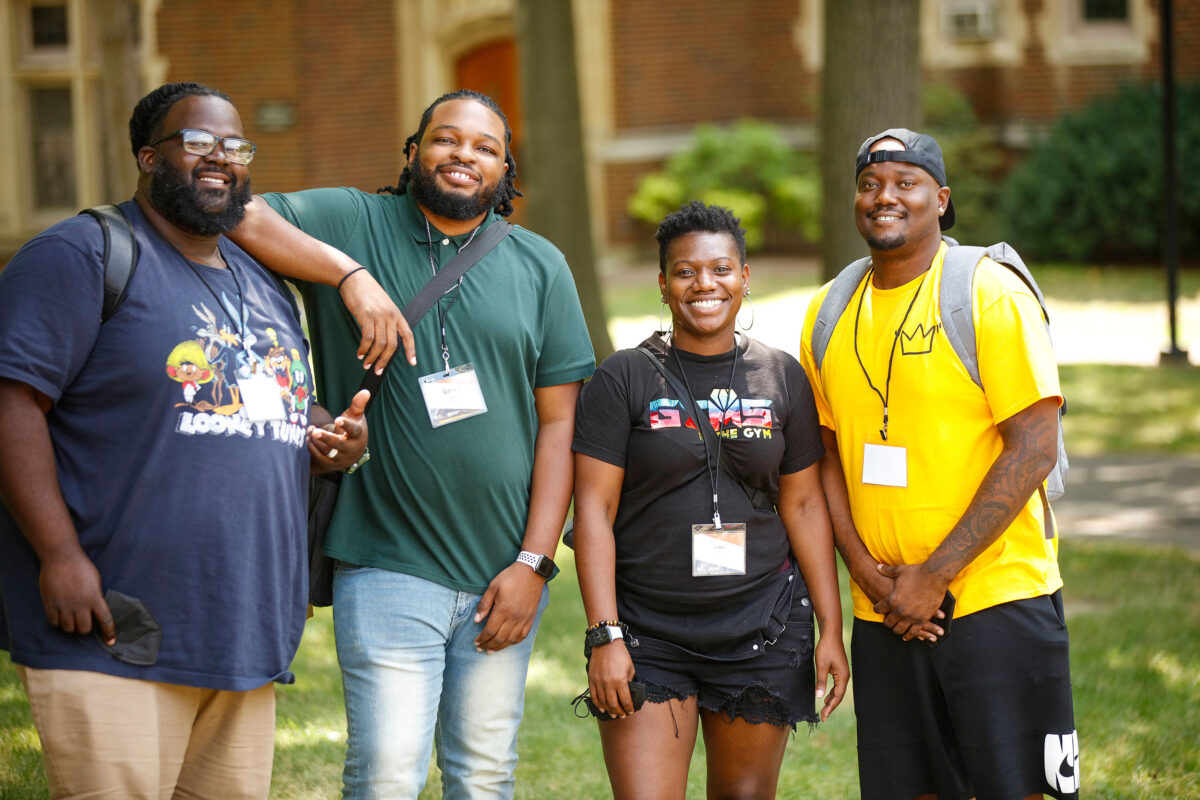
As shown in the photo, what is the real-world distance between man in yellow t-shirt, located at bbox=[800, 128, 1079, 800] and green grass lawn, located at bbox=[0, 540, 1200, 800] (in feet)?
2.13

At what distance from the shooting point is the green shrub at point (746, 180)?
17031 mm

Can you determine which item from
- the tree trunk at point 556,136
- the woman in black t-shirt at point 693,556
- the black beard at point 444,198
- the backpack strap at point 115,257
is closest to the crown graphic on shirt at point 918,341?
the woman in black t-shirt at point 693,556

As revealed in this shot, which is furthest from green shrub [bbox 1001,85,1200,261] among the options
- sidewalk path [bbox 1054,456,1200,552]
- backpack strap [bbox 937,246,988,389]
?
backpack strap [bbox 937,246,988,389]

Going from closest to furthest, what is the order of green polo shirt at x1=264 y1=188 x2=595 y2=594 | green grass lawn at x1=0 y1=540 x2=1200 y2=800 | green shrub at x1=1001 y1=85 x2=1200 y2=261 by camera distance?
green polo shirt at x1=264 y1=188 x2=595 y2=594
green grass lawn at x1=0 y1=540 x2=1200 y2=800
green shrub at x1=1001 y1=85 x2=1200 y2=261

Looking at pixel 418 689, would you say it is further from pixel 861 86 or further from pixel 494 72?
pixel 494 72

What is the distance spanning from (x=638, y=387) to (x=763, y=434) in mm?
361

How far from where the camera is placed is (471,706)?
128 inches

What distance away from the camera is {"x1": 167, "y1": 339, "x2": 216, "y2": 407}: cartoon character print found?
274cm

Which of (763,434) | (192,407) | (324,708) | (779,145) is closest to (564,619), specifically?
(324,708)

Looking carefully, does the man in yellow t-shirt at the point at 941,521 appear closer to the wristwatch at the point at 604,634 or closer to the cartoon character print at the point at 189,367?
the wristwatch at the point at 604,634

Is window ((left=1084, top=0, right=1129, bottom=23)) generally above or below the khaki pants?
above

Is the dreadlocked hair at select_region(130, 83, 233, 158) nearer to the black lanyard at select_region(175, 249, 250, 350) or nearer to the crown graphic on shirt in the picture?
the black lanyard at select_region(175, 249, 250, 350)

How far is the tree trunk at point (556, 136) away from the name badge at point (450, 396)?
6726mm

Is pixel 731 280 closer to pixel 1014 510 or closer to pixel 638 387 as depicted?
pixel 638 387
